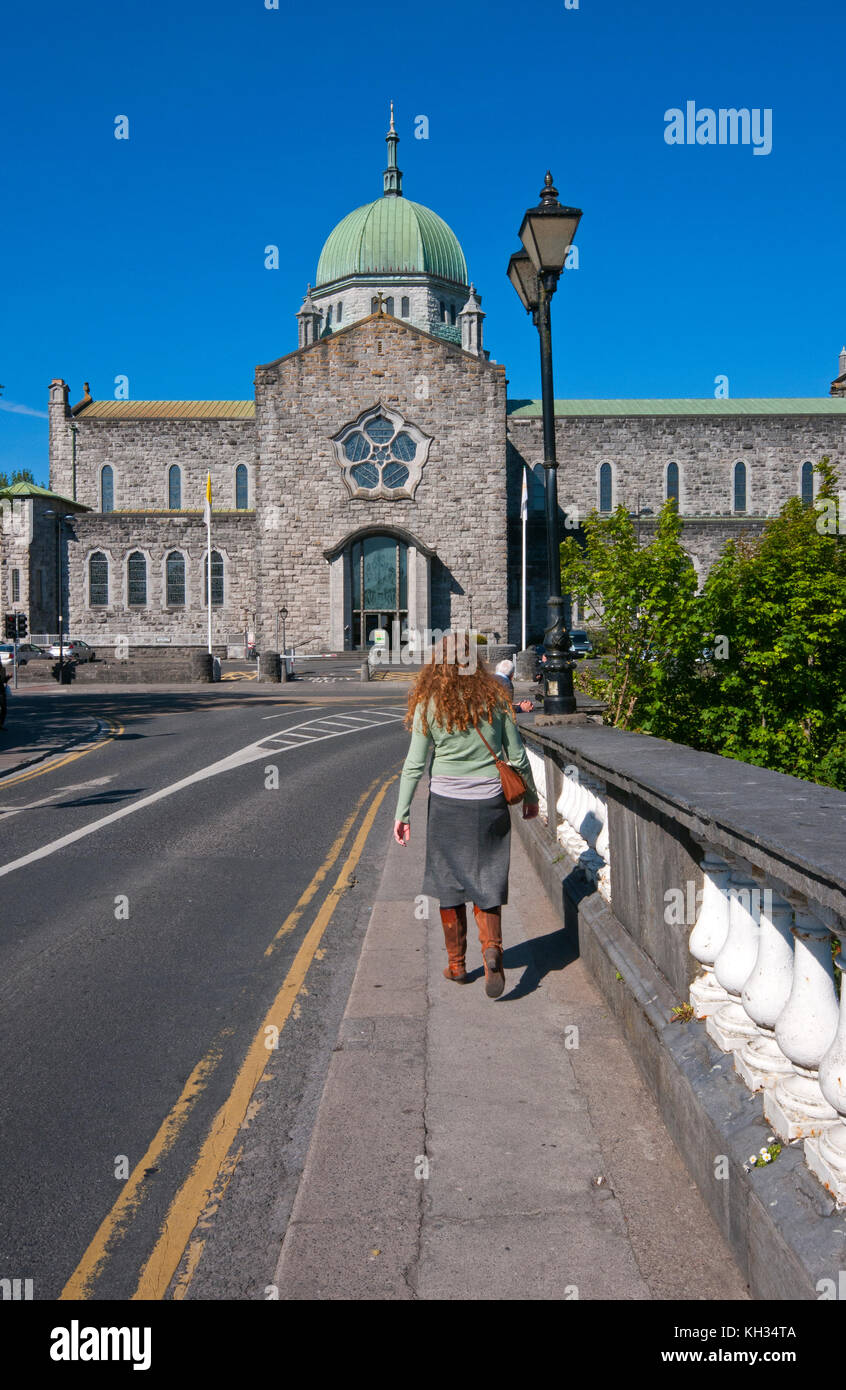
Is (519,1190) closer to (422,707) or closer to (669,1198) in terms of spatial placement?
(669,1198)

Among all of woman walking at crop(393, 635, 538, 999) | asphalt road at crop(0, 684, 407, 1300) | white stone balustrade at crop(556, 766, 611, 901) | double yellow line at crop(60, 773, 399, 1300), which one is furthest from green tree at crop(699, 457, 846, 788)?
double yellow line at crop(60, 773, 399, 1300)

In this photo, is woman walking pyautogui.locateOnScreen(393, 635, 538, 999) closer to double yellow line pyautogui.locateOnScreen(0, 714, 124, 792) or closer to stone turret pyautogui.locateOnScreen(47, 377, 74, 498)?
double yellow line pyautogui.locateOnScreen(0, 714, 124, 792)

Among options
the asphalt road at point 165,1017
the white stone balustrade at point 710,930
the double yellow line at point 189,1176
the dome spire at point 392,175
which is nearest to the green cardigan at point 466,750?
the asphalt road at point 165,1017

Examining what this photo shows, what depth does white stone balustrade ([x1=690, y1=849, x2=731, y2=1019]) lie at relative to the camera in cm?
361

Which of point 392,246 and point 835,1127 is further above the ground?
point 392,246

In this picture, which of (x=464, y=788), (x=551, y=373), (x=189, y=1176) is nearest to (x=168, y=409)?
(x=551, y=373)

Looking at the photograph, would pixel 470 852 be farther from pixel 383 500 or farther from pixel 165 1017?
pixel 383 500

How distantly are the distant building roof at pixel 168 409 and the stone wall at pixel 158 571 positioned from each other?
1057 centimetres

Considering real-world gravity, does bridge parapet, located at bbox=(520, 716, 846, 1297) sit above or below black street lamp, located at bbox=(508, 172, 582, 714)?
below

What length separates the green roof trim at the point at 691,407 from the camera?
62.2 m

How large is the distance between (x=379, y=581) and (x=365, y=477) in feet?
17.1

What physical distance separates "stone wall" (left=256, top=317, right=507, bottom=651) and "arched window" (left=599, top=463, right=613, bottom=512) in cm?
1236

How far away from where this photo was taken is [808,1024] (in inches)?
107

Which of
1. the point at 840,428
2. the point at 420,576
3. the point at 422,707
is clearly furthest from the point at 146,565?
the point at 422,707
